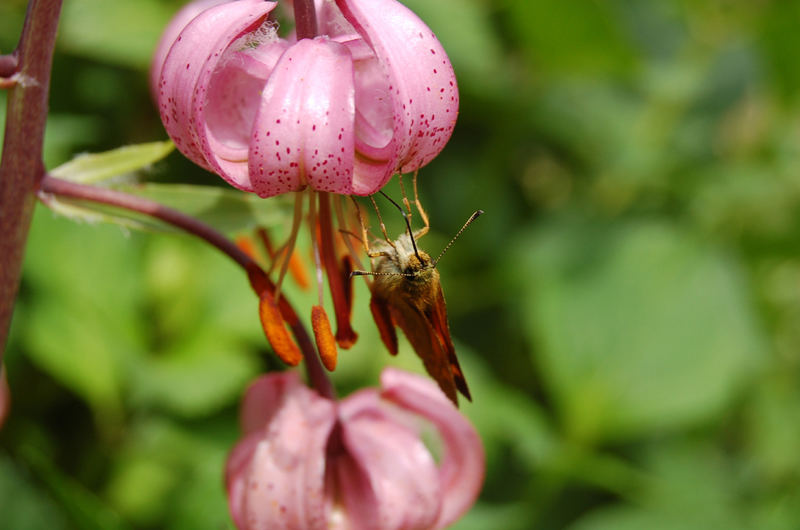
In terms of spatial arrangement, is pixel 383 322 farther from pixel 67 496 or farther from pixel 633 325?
pixel 633 325

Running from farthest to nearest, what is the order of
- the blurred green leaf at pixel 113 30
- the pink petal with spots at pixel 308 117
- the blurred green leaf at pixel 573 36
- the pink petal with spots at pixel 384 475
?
1. the blurred green leaf at pixel 573 36
2. the blurred green leaf at pixel 113 30
3. the pink petal with spots at pixel 384 475
4. the pink petal with spots at pixel 308 117

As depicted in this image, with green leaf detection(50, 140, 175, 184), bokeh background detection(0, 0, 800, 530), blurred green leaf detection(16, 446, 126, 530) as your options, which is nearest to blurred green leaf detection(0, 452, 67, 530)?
bokeh background detection(0, 0, 800, 530)

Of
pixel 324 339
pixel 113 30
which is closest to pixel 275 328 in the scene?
pixel 324 339

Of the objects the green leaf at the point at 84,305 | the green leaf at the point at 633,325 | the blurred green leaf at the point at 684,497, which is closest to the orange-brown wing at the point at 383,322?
the green leaf at the point at 84,305

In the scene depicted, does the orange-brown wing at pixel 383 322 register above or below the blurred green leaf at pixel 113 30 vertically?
below

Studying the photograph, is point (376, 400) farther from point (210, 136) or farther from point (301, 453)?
point (210, 136)

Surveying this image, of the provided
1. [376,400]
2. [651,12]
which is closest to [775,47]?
[651,12]

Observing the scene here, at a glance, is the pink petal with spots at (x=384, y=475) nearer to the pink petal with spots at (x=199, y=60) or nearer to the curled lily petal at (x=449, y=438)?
the curled lily petal at (x=449, y=438)
